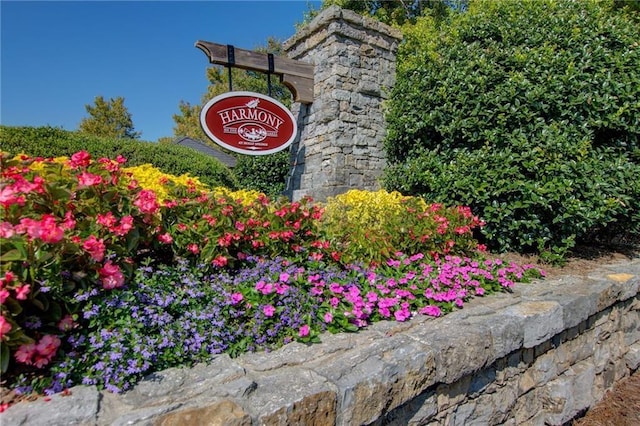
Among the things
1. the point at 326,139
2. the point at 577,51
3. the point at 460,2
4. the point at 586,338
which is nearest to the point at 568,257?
the point at 586,338

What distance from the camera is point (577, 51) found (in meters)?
3.53

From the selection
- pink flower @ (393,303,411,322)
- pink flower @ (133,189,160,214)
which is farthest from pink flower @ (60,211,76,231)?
pink flower @ (393,303,411,322)

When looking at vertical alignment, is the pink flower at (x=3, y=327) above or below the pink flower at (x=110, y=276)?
below

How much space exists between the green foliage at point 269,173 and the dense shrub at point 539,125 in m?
2.31

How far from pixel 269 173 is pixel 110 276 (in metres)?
4.32

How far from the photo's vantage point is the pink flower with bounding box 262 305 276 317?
5.83 feet

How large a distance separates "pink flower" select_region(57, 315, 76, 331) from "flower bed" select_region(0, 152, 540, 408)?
0.01 meters

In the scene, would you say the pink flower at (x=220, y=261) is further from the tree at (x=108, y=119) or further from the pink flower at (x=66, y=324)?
the tree at (x=108, y=119)

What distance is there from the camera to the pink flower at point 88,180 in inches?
65.4

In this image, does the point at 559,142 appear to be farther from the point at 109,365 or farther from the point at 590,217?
the point at 109,365

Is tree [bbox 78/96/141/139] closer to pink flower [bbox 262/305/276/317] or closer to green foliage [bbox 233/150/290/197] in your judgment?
green foliage [bbox 233/150/290/197]

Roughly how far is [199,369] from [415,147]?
130 inches

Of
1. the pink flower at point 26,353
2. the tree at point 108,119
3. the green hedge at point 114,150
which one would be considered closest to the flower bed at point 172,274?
the pink flower at point 26,353

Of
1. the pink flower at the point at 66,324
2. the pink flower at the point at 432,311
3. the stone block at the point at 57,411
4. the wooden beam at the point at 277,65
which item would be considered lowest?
the pink flower at the point at 432,311
